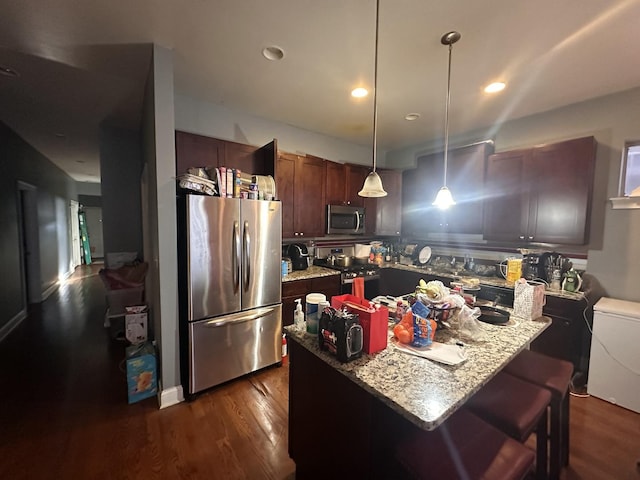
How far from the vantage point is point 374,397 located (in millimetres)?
1013

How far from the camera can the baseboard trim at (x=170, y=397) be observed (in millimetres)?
2119

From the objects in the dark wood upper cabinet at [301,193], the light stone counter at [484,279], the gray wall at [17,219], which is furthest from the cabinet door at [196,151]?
the gray wall at [17,219]

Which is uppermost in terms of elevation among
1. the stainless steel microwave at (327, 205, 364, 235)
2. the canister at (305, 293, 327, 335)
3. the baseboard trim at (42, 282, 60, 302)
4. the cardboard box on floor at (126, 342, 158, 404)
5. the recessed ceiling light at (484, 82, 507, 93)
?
the recessed ceiling light at (484, 82, 507, 93)

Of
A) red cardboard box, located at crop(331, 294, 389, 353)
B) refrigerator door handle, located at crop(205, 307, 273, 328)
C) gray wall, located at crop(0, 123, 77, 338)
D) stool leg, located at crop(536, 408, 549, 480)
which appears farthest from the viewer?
gray wall, located at crop(0, 123, 77, 338)

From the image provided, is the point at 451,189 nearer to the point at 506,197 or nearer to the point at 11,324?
the point at 506,197

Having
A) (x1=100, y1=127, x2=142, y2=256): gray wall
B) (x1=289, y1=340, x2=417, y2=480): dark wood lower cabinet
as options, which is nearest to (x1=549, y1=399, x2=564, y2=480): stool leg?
(x1=289, y1=340, x2=417, y2=480): dark wood lower cabinet

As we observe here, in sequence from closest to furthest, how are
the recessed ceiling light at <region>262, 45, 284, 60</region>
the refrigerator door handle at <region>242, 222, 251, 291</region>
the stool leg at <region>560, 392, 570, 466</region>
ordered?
the stool leg at <region>560, 392, 570, 466</region>
the recessed ceiling light at <region>262, 45, 284, 60</region>
the refrigerator door handle at <region>242, 222, 251, 291</region>

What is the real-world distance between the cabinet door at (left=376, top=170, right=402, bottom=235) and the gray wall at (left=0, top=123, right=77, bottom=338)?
4944 mm

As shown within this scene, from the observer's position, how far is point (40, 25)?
69.7 inches

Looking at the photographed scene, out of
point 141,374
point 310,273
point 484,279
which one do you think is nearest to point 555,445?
point 484,279

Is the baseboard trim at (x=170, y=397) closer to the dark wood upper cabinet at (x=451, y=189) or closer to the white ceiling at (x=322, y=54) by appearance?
the white ceiling at (x=322, y=54)

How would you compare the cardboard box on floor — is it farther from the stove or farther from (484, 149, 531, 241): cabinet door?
(484, 149, 531, 241): cabinet door

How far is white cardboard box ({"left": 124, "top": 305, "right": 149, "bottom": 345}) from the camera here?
113 inches

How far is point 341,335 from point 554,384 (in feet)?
3.89
